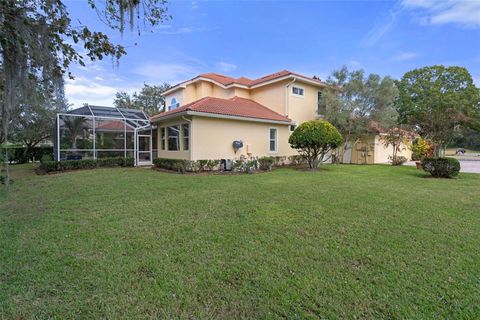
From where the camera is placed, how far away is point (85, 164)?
1403 cm

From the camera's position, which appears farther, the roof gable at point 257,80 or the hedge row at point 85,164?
the roof gable at point 257,80

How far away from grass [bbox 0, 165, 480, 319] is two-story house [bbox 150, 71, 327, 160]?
22.3 feet

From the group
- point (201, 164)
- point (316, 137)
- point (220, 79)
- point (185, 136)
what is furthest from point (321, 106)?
point (201, 164)

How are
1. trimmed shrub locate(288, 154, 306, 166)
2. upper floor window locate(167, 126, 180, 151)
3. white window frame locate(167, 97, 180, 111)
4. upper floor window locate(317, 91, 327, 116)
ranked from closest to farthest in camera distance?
upper floor window locate(167, 126, 180, 151) → trimmed shrub locate(288, 154, 306, 166) → upper floor window locate(317, 91, 327, 116) → white window frame locate(167, 97, 180, 111)

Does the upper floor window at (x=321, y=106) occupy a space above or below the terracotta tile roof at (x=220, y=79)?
below

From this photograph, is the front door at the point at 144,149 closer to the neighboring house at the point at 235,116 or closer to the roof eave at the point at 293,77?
the neighboring house at the point at 235,116

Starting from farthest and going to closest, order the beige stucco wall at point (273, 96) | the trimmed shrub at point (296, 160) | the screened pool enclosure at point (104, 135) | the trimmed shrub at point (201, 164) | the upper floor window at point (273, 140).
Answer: the beige stucco wall at point (273, 96) < the trimmed shrub at point (296, 160) < the upper floor window at point (273, 140) < the screened pool enclosure at point (104, 135) < the trimmed shrub at point (201, 164)

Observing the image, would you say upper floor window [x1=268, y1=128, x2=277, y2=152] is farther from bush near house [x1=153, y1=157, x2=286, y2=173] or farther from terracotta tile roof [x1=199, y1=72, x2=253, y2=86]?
terracotta tile roof [x1=199, y1=72, x2=253, y2=86]

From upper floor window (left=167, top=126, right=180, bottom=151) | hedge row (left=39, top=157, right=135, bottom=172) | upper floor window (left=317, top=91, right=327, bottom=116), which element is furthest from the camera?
upper floor window (left=317, top=91, right=327, bottom=116)

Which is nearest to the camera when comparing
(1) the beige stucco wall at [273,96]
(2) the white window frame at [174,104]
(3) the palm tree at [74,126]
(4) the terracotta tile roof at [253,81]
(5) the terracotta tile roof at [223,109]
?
(5) the terracotta tile roof at [223,109]

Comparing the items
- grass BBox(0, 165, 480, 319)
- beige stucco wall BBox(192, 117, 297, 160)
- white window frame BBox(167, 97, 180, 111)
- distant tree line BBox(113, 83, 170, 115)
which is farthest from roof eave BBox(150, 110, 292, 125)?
distant tree line BBox(113, 83, 170, 115)

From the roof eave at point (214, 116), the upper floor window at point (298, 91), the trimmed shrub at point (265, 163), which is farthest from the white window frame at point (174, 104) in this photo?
the trimmed shrub at point (265, 163)

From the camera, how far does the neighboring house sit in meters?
13.0

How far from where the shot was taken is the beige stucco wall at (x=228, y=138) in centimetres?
1284
